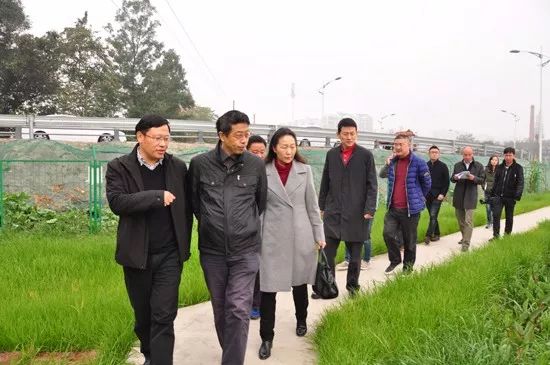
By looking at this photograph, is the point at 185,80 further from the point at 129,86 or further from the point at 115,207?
the point at 115,207

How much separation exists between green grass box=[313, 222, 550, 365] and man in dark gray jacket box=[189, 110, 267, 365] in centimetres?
71

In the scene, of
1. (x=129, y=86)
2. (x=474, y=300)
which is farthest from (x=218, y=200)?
(x=129, y=86)

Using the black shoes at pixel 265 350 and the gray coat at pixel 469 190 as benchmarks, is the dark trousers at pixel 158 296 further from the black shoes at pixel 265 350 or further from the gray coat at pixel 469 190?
the gray coat at pixel 469 190

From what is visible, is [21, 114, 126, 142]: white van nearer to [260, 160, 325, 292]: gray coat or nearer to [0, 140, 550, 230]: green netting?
[0, 140, 550, 230]: green netting

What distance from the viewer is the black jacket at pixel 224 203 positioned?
11.7ft

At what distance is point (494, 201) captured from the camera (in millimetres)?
9055

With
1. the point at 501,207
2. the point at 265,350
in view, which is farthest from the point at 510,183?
the point at 265,350

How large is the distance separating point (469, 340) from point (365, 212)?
1830 millimetres

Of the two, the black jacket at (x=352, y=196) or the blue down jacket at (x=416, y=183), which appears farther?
the blue down jacket at (x=416, y=183)

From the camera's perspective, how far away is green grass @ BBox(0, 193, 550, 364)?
4094mm

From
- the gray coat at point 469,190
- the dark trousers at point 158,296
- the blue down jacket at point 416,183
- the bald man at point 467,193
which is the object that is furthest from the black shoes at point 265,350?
the gray coat at point 469,190

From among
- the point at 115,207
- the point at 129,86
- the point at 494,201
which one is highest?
the point at 129,86

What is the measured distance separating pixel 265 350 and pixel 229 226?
3.63 feet

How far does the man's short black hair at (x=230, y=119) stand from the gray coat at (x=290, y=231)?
0.74 meters
